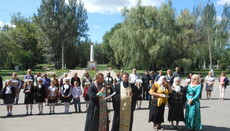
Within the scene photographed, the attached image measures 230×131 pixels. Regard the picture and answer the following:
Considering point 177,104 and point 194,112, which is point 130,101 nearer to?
point 177,104

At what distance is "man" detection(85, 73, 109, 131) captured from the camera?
17.1ft

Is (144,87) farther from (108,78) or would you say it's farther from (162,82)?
(162,82)

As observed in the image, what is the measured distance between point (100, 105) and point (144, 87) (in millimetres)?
7328

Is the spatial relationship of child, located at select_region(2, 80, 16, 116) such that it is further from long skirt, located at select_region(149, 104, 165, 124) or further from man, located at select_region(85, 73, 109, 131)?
long skirt, located at select_region(149, 104, 165, 124)

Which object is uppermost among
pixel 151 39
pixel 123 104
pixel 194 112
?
pixel 151 39

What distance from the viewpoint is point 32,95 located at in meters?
9.24

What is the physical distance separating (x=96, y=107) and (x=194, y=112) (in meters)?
3.12

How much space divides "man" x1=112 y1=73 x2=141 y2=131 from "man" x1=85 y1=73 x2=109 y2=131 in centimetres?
52

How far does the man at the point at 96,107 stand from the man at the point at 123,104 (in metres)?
0.52

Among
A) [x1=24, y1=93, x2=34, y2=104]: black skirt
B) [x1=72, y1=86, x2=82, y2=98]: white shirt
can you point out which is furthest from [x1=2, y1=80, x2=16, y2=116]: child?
[x1=72, y1=86, x2=82, y2=98]: white shirt

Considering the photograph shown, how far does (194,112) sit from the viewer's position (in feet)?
21.6

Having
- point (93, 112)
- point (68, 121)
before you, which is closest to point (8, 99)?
point (68, 121)

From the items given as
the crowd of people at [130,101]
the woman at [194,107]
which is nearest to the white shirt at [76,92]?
the crowd of people at [130,101]

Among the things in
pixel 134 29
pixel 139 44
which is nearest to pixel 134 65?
pixel 139 44
